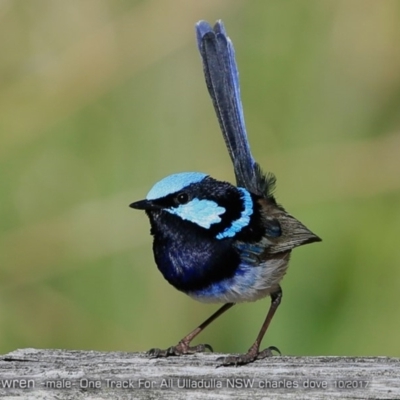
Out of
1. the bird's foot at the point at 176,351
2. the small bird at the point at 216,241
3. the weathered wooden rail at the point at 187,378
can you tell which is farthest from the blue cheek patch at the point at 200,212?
the weathered wooden rail at the point at 187,378

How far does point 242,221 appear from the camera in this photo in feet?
9.27

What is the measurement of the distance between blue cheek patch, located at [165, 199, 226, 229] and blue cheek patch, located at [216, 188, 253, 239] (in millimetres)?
54

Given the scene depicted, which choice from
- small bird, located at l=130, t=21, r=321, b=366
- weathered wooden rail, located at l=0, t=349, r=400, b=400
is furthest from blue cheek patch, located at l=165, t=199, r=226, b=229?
weathered wooden rail, located at l=0, t=349, r=400, b=400

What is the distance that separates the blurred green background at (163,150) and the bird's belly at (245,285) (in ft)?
1.98

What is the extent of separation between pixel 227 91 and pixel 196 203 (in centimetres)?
70

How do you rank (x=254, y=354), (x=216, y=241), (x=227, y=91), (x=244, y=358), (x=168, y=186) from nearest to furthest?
1. (x=244, y=358)
2. (x=254, y=354)
3. (x=168, y=186)
4. (x=216, y=241)
5. (x=227, y=91)

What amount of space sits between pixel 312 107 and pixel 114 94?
0.78 m

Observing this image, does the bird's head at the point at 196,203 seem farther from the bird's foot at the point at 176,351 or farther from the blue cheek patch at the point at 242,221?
the bird's foot at the point at 176,351

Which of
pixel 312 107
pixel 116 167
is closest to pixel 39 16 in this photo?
pixel 116 167

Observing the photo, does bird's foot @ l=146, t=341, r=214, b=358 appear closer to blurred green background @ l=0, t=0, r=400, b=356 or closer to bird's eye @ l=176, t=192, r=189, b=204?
bird's eye @ l=176, t=192, r=189, b=204

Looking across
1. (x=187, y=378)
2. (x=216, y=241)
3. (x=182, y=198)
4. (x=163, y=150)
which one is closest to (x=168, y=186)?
(x=182, y=198)

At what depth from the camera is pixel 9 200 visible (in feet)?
12.0

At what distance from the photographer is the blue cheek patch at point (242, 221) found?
276 cm

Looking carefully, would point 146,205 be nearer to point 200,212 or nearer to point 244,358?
point 200,212
